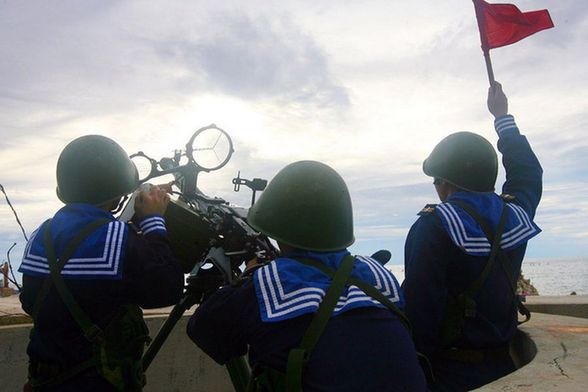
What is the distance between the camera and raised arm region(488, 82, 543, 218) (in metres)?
3.71

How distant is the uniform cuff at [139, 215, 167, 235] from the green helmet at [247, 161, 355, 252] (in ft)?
2.55

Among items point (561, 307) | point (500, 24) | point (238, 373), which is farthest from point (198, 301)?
point (561, 307)

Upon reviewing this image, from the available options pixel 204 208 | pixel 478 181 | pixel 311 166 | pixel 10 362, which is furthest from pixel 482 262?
pixel 10 362

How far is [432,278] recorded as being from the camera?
3.05 meters

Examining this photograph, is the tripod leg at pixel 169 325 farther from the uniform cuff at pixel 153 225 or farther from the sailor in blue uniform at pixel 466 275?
the sailor in blue uniform at pixel 466 275

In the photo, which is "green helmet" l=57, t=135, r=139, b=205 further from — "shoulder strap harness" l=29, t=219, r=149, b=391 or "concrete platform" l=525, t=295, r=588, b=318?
"concrete platform" l=525, t=295, r=588, b=318

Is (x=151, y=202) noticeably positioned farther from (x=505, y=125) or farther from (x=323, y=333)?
(x=505, y=125)

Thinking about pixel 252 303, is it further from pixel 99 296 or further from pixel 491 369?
pixel 491 369

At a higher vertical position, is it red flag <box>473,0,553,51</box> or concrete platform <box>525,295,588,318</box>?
red flag <box>473,0,553,51</box>

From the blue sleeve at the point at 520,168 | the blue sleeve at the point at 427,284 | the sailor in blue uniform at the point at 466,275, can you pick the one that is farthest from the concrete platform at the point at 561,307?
the blue sleeve at the point at 427,284

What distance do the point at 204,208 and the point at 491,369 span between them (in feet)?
6.28

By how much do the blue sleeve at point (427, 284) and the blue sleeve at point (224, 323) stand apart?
3.50 ft

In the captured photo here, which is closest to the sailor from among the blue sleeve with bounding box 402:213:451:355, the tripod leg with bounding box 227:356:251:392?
the tripod leg with bounding box 227:356:251:392

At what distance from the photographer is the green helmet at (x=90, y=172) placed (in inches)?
124
